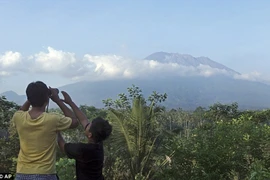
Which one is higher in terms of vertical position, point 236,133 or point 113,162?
point 236,133

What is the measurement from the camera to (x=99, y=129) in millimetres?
2006

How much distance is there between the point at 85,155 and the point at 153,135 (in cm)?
637

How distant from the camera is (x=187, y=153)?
5.46 m

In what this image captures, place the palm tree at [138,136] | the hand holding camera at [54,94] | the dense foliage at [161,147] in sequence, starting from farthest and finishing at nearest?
1. the palm tree at [138,136]
2. the dense foliage at [161,147]
3. the hand holding camera at [54,94]

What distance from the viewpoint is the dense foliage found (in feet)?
17.6

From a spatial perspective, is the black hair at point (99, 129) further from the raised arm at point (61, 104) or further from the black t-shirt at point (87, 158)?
the raised arm at point (61, 104)

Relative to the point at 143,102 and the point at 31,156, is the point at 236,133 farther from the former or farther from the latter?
the point at 31,156

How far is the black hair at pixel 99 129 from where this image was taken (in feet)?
6.59

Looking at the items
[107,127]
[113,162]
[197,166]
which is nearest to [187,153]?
[197,166]

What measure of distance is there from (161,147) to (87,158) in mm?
6292

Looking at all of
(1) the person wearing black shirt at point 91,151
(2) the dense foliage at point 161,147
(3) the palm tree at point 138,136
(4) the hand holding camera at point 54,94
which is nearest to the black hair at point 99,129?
(1) the person wearing black shirt at point 91,151

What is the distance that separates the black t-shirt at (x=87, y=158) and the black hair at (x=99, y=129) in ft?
0.15

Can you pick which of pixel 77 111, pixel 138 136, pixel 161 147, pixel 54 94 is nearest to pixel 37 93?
pixel 54 94

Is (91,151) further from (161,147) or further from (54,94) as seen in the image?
(161,147)
